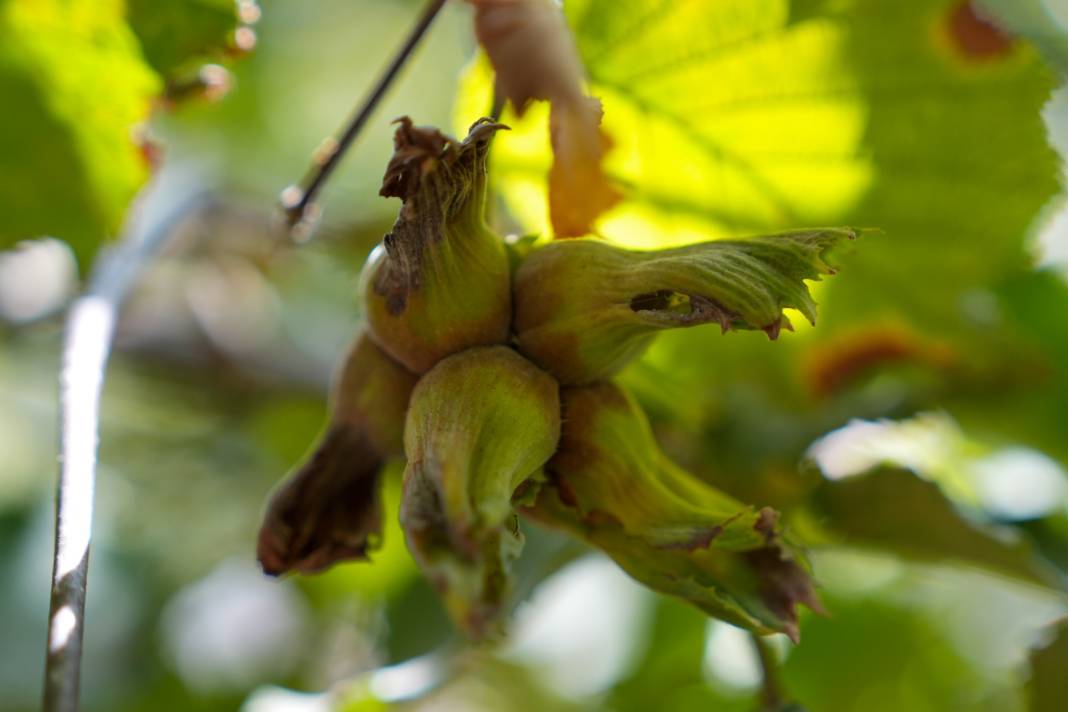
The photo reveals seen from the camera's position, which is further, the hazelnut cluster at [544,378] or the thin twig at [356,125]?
the thin twig at [356,125]

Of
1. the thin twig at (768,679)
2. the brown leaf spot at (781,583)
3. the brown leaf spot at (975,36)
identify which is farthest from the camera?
the brown leaf spot at (975,36)

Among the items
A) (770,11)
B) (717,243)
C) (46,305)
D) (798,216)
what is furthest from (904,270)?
(46,305)

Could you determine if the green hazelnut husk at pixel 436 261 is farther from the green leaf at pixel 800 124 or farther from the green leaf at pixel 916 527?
the green leaf at pixel 916 527

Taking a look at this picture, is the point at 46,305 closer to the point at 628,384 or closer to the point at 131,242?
the point at 131,242

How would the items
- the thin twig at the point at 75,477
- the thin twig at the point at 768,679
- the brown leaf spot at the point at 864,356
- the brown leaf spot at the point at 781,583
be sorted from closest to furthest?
the thin twig at the point at 75,477 → the brown leaf spot at the point at 781,583 → the thin twig at the point at 768,679 → the brown leaf spot at the point at 864,356

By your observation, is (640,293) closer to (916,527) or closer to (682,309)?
(682,309)

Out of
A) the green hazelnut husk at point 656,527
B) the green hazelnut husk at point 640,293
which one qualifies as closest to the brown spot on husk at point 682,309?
the green hazelnut husk at point 640,293
